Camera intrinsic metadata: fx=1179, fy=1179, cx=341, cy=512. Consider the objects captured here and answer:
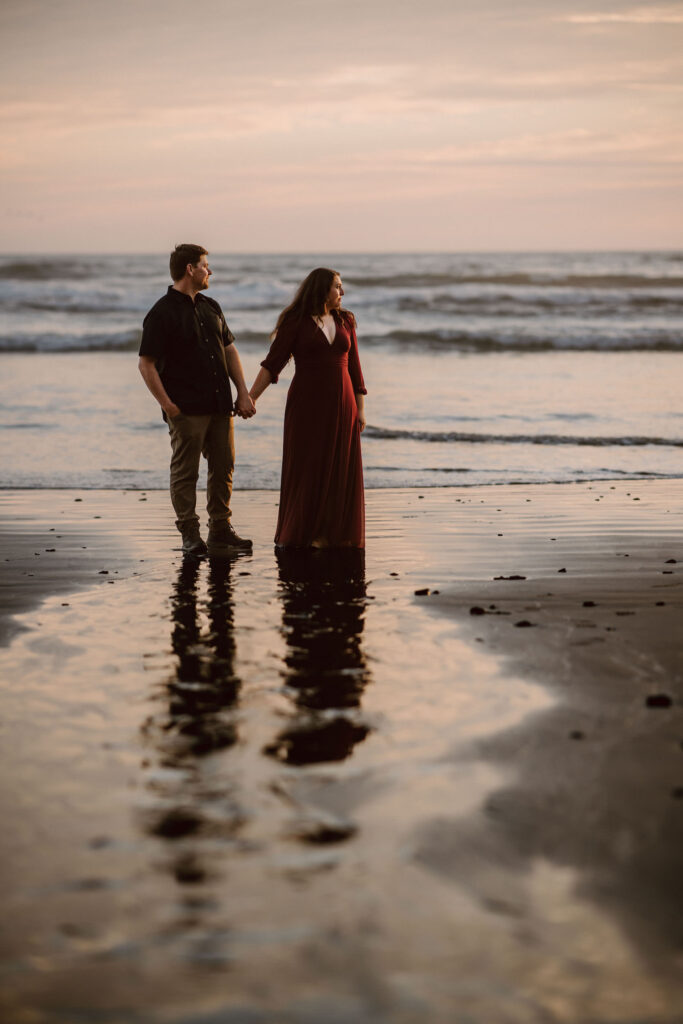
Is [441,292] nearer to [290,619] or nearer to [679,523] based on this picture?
[679,523]

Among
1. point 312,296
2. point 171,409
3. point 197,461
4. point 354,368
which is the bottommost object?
point 197,461

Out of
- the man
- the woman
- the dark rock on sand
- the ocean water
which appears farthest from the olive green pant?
the dark rock on sand

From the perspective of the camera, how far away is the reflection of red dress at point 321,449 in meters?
7.18

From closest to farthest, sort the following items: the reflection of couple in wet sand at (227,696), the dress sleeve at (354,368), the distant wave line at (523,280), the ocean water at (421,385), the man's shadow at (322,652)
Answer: the reflection of couple in wet sand at (227,696), the man's shadow at (322,652), the dress sleeve at (354,368), the ocean water at (421,385), the distant wave line at (523,280)

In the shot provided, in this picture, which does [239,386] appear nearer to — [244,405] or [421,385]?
[244,405]

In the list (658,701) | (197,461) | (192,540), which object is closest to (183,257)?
(197,461)

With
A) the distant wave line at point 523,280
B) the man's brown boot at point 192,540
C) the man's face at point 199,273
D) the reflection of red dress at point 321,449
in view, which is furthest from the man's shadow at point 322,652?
the distant wave line at point 523,280

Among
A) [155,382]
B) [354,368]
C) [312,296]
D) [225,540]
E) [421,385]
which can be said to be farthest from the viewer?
A: [421,385]

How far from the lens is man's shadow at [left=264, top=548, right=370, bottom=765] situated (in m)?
3.56

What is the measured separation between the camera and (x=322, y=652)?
184 inches

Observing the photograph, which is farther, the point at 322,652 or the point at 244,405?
the point at 244,405

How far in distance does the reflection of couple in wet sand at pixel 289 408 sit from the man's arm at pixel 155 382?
0.07 ft

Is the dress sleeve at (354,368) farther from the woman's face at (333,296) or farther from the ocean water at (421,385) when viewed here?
the ocean water at (421,385)

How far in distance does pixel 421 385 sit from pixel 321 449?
10554 millimetres
